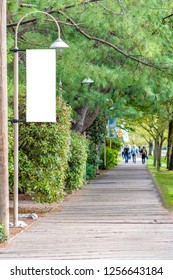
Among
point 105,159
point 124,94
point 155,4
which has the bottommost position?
point 105,159

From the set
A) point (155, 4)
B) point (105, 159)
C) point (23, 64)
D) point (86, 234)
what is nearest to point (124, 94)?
point (23, 64)

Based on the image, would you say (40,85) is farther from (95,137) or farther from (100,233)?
(95,137)

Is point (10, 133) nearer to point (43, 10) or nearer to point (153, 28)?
point (43, 10)

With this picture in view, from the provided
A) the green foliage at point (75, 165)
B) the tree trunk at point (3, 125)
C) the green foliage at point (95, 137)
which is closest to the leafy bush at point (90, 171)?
the green foliage at point (95, 137)

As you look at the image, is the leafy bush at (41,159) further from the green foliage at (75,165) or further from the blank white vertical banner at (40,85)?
the green foliage at (75,165)

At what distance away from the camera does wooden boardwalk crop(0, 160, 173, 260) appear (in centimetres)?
1274

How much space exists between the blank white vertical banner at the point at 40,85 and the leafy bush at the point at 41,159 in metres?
4.04

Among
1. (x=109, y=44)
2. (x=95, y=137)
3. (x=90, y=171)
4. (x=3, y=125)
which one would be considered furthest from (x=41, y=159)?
(x=95, y=137)

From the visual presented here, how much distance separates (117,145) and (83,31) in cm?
4519

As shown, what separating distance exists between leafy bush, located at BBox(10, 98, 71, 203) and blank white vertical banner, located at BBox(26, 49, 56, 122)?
4.04 meters

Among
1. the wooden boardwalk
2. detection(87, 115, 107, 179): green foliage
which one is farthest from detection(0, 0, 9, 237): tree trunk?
detection(87, 115, 107, 179): green foliage

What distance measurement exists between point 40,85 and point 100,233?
3010 millimetres

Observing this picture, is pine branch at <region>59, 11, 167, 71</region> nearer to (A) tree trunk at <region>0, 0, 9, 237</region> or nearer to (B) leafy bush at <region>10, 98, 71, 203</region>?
(B) leafy bush at <region>10, 98, 71, 203</region>

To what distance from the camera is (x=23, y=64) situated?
23219 millimetres
